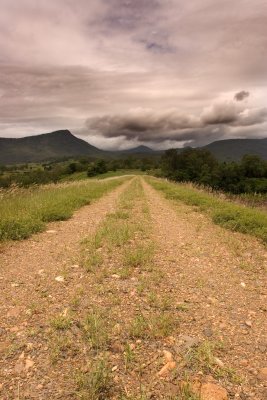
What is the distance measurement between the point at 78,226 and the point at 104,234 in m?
1.93

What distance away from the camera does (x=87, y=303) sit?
505 cm

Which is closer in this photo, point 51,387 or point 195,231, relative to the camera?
point 51,387

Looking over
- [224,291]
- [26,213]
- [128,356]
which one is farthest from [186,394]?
[26,213]

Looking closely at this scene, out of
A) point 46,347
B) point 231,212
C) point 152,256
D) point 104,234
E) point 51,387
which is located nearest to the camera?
point 51,387

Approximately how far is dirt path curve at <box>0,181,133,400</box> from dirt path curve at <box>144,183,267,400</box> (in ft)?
6.41

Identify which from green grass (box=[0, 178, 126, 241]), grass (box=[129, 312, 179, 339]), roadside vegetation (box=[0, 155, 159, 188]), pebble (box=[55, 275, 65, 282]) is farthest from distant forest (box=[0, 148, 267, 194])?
grass (box=[129, 312, 179, 339])

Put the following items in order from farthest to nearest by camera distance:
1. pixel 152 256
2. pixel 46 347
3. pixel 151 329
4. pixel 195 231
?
pixel 195 231 < pixel 152 256 < pixel 151 329 < pixel 46 347

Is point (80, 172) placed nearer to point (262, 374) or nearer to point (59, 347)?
point (59, 347)

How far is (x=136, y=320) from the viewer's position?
14.8ft

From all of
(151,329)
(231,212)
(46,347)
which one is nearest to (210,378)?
(151,329)

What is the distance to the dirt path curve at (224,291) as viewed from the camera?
3817mm

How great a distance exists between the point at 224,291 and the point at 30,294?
3.47 metres

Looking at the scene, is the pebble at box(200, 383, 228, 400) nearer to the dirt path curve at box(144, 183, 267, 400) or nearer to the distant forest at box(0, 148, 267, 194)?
the dirt path curve at box(144, 183, 267, 400)

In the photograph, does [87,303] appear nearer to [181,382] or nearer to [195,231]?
[181,382]
